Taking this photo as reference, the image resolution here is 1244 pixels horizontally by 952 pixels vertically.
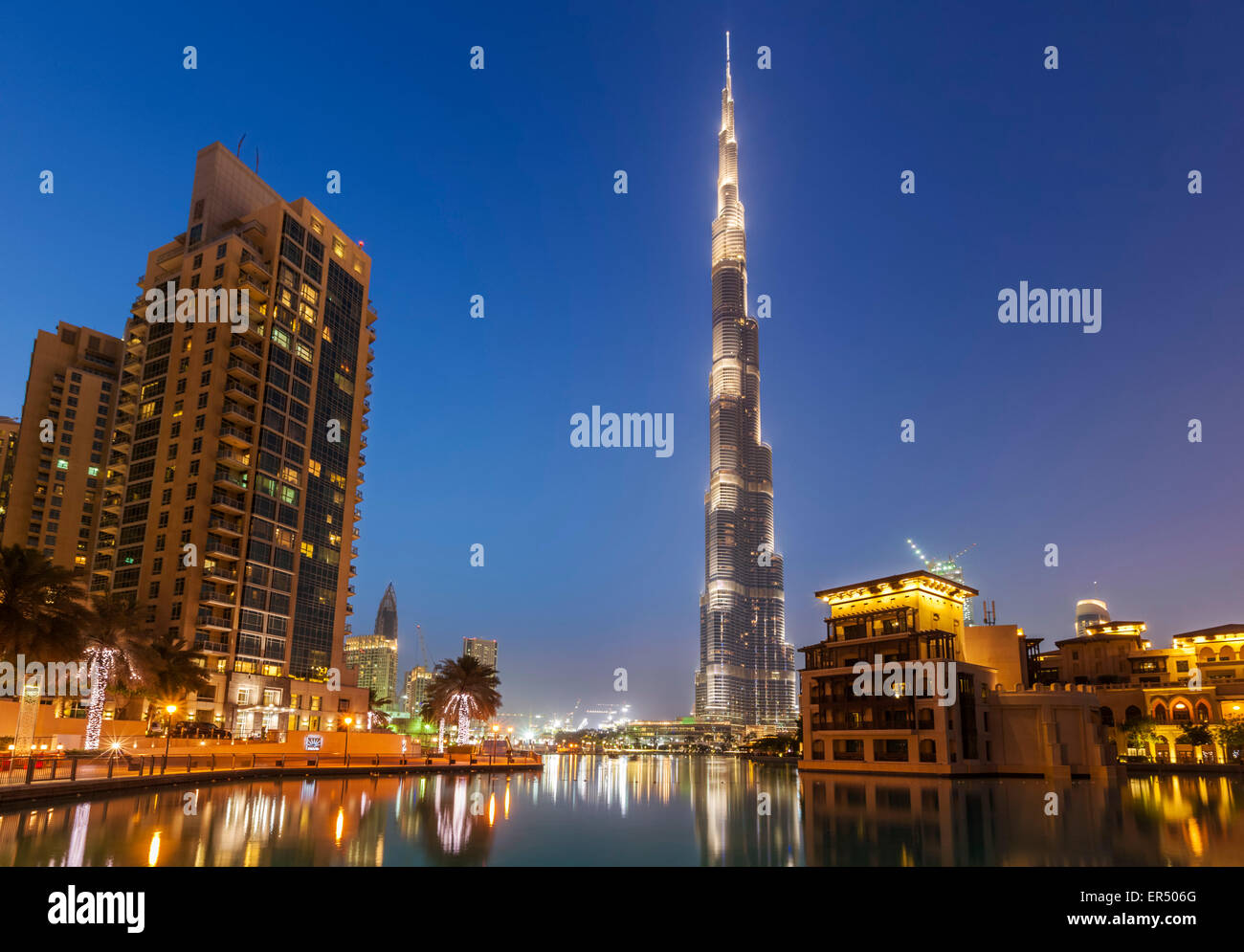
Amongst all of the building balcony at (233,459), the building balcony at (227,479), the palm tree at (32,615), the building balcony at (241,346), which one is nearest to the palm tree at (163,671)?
the palm tree at (32,615)

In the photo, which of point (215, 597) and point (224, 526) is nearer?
point (215, 597)

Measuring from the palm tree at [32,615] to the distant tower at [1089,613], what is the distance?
135335mm

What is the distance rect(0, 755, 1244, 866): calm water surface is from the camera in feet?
69.9

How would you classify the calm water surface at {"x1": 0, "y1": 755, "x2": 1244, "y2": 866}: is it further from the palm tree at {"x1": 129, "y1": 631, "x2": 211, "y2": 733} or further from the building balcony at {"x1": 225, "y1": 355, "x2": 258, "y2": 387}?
the building balcony at {"x1": 225, "y1": 355, "x2": 258, "y2": 387}

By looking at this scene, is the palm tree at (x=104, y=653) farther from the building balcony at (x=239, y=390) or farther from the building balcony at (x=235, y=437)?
the building balcony at (x=239, y=390)

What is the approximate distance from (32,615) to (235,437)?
192 feet

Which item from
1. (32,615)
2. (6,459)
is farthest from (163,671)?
(6,459)

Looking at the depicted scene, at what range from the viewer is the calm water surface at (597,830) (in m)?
21.3

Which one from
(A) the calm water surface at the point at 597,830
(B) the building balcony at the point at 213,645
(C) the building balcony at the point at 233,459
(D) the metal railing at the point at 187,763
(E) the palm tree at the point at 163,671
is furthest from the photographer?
(C) the building balcony at the point at 233,459

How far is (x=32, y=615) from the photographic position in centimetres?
3847

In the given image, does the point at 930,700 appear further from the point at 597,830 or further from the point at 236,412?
the point at 236,412

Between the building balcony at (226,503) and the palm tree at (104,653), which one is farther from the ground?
the building balcony at (226,503)

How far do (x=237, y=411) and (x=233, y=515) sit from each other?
38.4ft
